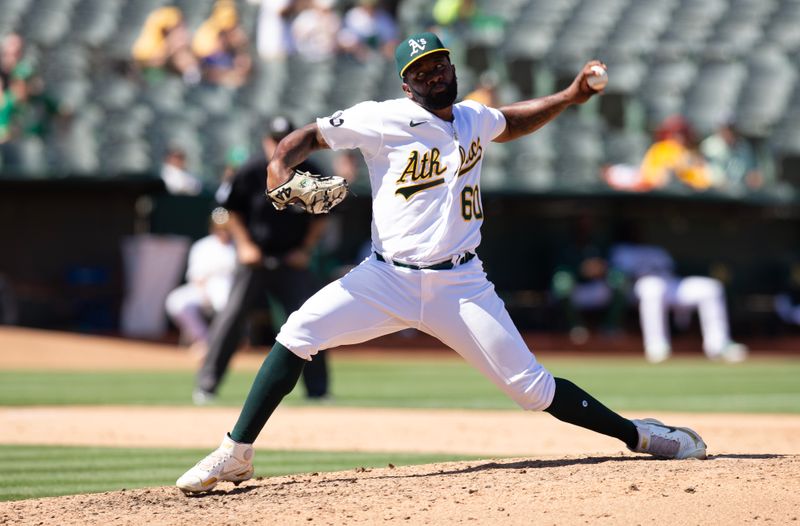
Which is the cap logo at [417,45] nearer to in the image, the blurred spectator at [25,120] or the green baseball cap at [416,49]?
the green baseball cap at [416,49]

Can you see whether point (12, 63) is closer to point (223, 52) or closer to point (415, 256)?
point (223, 52)

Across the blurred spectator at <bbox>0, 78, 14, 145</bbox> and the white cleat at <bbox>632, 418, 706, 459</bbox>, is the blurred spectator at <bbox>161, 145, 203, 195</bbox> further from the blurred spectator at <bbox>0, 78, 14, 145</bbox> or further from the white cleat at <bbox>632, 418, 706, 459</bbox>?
the white cleat at <bbox>632, 418, 706, 459</bbox>

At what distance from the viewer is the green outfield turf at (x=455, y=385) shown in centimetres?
925

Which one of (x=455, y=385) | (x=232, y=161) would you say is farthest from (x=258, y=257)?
(x=232, y=161)

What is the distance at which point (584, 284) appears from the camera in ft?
49.8

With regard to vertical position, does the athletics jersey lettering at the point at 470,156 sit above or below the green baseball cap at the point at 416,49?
below

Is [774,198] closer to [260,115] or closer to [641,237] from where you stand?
[641,237]

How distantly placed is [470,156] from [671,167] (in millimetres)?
10694

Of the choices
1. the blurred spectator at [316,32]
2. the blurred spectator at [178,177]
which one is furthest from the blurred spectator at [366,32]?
the blurred spectator at [178,177]

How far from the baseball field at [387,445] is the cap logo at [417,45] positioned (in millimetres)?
1597

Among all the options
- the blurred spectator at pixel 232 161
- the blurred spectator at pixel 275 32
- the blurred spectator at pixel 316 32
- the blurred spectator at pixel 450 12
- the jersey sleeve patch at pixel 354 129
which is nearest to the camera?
the jersey sleeve patch at pixel 354 129

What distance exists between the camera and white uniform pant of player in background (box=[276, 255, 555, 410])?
477 cm

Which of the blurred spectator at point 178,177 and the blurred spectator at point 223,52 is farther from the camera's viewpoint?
the blurred spectator at point 223,52

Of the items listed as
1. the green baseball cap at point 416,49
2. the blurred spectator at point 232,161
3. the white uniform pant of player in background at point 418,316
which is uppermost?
the blurred spectator at point 232,161
